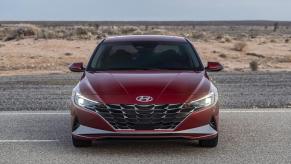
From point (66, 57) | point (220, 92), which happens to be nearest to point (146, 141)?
point (220, 92)

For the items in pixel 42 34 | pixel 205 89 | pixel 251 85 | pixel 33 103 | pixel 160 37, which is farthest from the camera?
pixel 42 34

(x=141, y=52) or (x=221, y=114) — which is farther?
(x=221, y=114)

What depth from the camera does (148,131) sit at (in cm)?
827

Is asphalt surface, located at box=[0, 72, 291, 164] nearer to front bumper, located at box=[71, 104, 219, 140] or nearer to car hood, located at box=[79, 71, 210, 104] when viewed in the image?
front bumper, located at box=[71, 104, 219, 140]

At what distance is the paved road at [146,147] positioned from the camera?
829 centimetres

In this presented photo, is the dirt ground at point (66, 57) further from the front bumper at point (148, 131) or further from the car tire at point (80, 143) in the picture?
the front bumper at point (148, 131)

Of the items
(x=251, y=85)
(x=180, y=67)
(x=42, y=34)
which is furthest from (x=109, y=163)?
(x=42, y=34)

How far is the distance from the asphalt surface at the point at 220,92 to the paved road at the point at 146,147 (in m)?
2.63

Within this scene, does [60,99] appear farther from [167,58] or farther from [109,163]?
[109,163]

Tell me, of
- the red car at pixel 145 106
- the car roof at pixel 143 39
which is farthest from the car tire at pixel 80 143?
the car roof at pixel 143 39

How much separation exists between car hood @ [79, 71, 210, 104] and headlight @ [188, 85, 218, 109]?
0.06m

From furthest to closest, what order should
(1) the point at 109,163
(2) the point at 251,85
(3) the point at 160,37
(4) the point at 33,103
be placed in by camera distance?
(2) the point at 251,85 < (4) the point at 33,103 < (3) the point at 160,37 < (1) the point at 109,163

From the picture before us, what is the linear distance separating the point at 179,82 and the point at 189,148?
2.97 feet

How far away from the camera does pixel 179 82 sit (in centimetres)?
885
